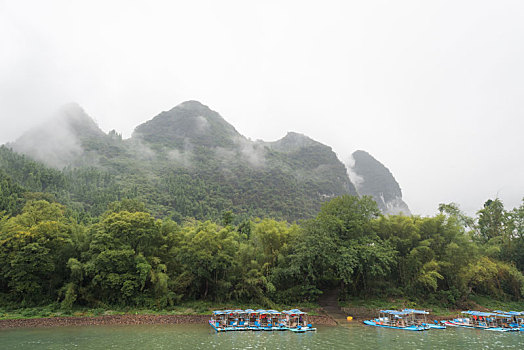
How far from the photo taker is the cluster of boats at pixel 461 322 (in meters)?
24.9

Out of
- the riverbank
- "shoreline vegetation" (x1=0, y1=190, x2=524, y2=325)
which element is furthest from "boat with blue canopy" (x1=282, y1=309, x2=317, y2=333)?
"shoreline vegetation" (x1=0, y1=190, x2=524, y2=325)

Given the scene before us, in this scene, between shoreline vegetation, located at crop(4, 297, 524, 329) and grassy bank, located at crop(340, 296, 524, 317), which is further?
grassy bank, located at crop(340, 296, 524, 317)

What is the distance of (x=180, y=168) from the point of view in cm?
11931

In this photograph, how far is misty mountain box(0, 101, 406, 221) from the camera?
286 ft

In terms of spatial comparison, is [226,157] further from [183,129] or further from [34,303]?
[34,303]

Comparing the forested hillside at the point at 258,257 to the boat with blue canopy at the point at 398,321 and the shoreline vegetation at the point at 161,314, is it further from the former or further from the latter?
the boat with blue canopy at the point at 398,321

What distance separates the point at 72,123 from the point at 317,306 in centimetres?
15473

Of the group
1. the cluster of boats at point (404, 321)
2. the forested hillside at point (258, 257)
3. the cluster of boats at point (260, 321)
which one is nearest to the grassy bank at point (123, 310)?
the forested hillside at point (258, 257)

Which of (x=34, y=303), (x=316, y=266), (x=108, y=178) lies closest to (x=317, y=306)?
(x=316, y=266)

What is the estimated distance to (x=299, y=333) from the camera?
2239cm

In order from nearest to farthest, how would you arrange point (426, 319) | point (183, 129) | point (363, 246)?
point (426, 319) → point (363, 246) → point (183, 129)

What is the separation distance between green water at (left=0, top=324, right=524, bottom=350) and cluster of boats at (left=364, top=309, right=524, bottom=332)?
5.09ft

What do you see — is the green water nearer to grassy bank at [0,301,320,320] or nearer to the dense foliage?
grassy bank at [0,301,320,320]

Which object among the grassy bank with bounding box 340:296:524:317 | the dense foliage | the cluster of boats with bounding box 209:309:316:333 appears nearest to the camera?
the cluster of boats with bounding box 209:309:316:333
